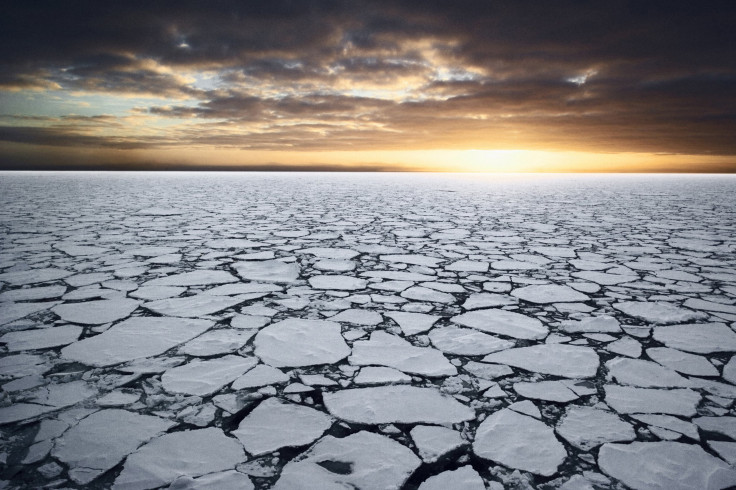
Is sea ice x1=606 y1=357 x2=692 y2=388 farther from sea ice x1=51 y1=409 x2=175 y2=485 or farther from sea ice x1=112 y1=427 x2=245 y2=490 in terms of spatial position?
sea ice x1=51 y1=409 x2=175 y2=485

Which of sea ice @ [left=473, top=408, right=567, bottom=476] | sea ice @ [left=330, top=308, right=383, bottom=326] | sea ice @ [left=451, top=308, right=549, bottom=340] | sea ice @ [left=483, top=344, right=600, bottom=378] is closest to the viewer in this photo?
sea ice @ [left=473, top=408, right=567, bottom=476]

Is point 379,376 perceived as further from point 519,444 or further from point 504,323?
point 504,323

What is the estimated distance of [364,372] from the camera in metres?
1.53

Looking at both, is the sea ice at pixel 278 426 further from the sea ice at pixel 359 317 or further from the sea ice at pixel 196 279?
the sea ice at pixel 196 279

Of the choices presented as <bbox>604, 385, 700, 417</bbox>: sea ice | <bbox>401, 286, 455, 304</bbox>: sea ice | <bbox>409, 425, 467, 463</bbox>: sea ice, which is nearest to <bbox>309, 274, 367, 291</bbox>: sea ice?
<bbox>401, 286, 455, 304</bbox>: sea ice

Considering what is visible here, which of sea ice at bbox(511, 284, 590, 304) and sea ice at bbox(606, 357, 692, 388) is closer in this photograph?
sea ice at bbox(606, 357, 692, 388)

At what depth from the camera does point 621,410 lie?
4.27 ft

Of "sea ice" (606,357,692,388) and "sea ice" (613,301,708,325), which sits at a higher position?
"sea ice" (613,301,708,325)

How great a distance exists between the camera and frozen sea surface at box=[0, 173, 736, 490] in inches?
41.6

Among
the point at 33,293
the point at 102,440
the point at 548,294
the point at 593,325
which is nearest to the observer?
the point at 102,440

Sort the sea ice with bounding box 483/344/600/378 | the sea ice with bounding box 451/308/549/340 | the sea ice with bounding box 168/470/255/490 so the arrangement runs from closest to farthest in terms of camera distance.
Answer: the sea ice with bounding box 168/470/255/490, the sea ice with bounding box 483/344/600/378, the sea ice with bounding box 451/308/549/340

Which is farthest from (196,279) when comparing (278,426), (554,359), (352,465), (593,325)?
(593,325)

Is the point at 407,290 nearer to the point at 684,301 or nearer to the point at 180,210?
the point at 684,301

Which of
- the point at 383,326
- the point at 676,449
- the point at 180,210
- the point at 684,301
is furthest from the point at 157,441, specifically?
the point at 180,210
